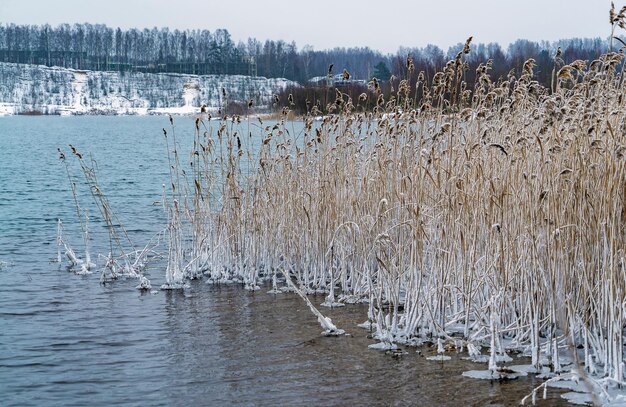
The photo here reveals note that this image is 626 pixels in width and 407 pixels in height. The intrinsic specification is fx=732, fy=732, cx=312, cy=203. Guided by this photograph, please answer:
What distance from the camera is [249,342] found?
22.8 ft

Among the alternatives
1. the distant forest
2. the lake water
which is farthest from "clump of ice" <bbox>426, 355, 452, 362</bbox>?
the distant forest

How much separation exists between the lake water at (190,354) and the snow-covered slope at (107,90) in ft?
401

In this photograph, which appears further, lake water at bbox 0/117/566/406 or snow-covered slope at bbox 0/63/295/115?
snow-covered slope at bbox 0/63/295/115

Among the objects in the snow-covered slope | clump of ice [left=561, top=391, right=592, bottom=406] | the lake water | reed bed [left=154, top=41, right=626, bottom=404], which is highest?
the snow-covered slope

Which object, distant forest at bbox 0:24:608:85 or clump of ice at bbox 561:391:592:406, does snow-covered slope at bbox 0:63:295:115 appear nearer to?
distant forest at bbox 0:24:608:85

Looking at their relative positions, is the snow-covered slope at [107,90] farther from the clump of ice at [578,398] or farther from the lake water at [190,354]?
the clump of ice at [578,398]

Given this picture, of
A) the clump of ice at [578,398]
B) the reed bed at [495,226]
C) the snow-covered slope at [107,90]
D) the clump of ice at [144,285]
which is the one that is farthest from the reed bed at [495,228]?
the snow-covered slope at [107,90]

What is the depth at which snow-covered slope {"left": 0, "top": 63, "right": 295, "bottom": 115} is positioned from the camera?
13800cm

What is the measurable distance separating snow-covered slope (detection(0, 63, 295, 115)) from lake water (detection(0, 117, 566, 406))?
12216 cm

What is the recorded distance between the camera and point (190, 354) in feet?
21.7

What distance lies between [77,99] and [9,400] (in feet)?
492

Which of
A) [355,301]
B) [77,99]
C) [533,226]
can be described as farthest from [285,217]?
[77,99]

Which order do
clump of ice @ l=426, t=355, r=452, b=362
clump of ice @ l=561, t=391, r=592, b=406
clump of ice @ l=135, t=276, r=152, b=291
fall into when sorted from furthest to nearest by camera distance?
clump of ice @ l=135, t=276, r=152, b=291 → clump of ice @ l=426, t=355, r=452, b=362 → clump of ice @ l=561, t=391, r=592, b=406

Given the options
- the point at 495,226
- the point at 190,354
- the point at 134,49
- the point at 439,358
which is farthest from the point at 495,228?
the point at 134,49
